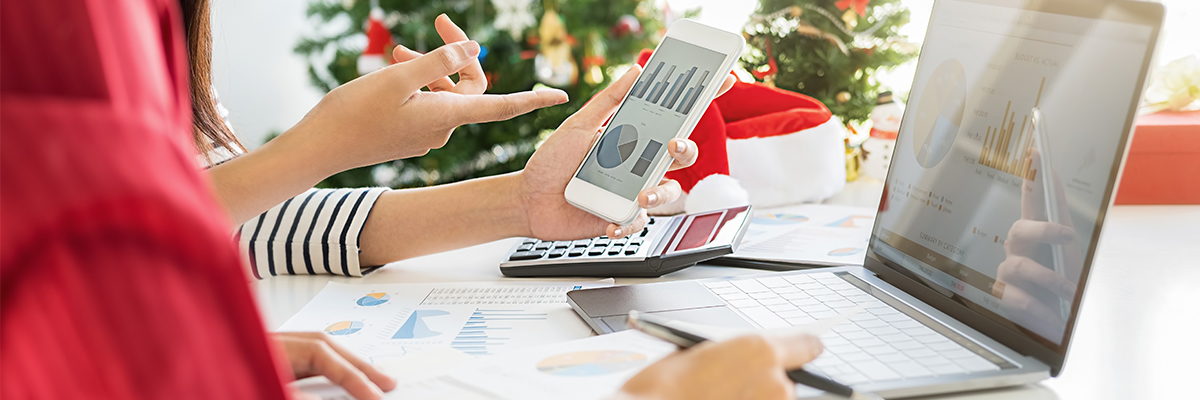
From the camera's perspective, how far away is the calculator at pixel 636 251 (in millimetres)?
782

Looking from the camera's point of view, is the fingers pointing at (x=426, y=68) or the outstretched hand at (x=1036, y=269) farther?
the fingers pointing at (x=426, y=68)

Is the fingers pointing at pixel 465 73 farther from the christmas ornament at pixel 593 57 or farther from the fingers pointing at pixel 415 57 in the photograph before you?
the christmas ornament at pixel 593 57

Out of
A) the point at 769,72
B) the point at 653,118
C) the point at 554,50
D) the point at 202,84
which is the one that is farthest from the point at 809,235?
the point at 554,50

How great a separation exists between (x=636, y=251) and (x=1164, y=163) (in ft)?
2.49

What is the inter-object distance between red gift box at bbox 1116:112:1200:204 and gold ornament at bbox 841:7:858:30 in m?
0.43

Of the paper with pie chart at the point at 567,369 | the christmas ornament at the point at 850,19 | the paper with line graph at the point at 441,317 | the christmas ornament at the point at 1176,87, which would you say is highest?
the christmas ornament at the point at 850,19

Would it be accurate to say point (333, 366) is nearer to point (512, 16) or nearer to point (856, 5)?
point (856, 5)

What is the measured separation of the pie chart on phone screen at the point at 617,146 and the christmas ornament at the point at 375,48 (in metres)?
1.45

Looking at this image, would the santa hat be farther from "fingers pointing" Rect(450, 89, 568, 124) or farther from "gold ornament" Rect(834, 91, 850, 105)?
"fingers pointing" Rect(450, 89, 568, 124)

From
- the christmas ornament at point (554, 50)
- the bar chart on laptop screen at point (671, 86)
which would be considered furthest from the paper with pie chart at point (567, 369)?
the christmas ornament at point (554, 50)

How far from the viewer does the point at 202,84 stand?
33.6 inches

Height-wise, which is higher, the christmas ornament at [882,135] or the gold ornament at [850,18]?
the gold ornament at [850,18]

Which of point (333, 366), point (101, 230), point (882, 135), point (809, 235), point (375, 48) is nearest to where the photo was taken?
point (101, 230)

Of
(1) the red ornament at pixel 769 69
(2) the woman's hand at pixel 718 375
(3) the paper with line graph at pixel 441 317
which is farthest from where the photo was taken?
(1) the red ornament at pixel 769 69
